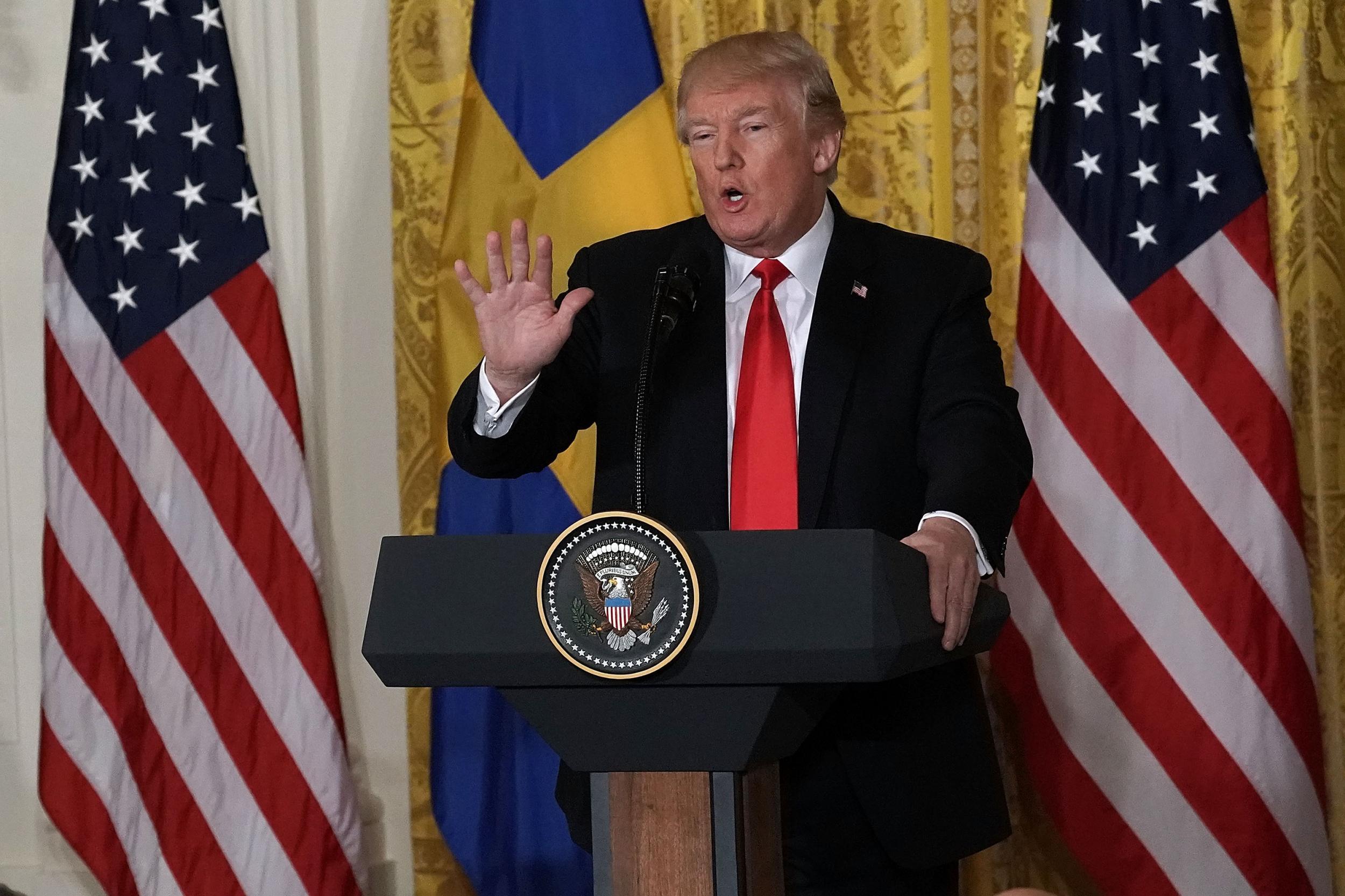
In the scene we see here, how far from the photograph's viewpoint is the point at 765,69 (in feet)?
6.42

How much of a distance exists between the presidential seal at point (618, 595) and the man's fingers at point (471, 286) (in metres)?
0.50

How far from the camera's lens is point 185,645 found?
337cm

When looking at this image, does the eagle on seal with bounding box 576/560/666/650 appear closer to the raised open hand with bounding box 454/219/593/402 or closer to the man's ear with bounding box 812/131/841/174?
the raised open hand with bounding box 454/219/593/402

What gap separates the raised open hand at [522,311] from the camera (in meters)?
1.62

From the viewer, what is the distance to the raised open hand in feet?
5.30

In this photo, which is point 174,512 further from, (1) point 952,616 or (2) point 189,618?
(1) point 952,616

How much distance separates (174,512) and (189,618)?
251mm

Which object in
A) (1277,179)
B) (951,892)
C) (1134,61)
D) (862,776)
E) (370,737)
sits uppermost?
(1134,61)

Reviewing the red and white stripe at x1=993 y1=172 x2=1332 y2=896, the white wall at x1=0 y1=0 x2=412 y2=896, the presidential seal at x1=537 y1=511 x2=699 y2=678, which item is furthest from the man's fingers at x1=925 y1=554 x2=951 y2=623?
the white wall at x1=0 y1=0 x2=412 y2=896

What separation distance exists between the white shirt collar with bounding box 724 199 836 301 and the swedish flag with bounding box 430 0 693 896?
132 cm

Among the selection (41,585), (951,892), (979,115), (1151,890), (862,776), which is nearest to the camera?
(862,776)

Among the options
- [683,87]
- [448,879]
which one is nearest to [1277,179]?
[683,87]

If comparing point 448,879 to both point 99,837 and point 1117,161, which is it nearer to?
point 99,837

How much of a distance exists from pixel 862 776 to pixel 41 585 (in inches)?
101
